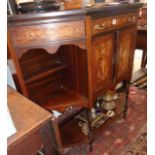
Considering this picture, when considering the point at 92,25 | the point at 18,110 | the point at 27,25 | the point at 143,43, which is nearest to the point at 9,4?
the point at 27,25

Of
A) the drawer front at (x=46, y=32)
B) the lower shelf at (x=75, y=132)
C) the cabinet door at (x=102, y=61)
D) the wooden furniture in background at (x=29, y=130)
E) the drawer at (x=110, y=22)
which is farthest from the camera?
the lower shelf at (x=75, y=132)

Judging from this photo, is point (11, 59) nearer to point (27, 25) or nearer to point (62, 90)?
point (27, 25)

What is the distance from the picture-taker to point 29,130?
1.91ft

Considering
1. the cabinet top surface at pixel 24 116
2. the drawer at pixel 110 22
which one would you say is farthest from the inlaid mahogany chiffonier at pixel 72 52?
the cabinet top surface at pixel 24 116

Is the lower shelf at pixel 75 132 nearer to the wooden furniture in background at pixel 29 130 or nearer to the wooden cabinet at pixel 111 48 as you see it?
the wooden cabinet at pixel 111 48

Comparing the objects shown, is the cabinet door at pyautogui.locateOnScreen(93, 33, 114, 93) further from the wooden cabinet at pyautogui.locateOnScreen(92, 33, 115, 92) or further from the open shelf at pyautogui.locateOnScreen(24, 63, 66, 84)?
the open shelf at pyautogui.locateOnScreen(24, 63, 66, 84)

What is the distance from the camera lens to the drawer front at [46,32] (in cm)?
91

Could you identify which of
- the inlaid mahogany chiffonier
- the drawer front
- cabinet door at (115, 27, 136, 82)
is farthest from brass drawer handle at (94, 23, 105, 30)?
cabinet door at (115, 27, 136, 82)

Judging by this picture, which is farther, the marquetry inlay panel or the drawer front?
the marquetry inlay panel

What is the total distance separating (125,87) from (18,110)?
1326 mm

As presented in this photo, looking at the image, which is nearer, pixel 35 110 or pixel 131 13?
pixel 35 110

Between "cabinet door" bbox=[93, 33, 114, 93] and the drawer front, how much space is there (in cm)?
18

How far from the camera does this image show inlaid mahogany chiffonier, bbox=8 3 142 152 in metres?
0.92

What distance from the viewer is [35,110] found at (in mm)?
680
